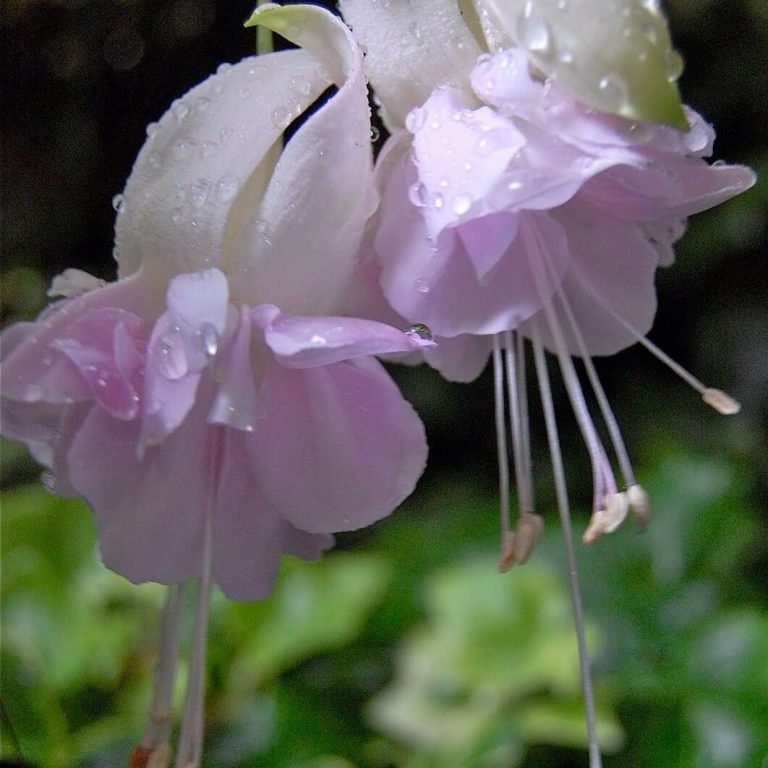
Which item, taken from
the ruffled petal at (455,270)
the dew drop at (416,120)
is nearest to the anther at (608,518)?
the ruffled petal at (455,270)

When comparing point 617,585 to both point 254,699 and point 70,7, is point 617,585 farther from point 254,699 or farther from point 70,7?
point 70,7

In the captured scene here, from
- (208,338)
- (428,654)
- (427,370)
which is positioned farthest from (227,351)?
(427,370)

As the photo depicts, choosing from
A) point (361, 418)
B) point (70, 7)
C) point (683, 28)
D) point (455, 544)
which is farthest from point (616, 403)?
point (361, 418)

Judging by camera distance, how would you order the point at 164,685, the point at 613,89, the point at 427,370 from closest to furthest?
the point at 613,89, the point at 164,685, the point at 427,370

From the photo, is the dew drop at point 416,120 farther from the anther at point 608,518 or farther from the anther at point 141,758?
the anther at point 141,758

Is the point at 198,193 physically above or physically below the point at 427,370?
above

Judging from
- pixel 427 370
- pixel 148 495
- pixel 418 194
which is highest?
pixel 418 194

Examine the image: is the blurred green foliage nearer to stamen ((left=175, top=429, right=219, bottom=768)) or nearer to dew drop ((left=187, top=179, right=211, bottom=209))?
stamen ((left=175, top=429, right=219, bottom=768))

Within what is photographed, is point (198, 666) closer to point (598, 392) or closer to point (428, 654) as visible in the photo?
point (598, 392)

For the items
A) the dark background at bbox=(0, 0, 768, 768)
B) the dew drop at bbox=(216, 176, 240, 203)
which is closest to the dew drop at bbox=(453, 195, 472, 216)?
the dew drop at bbox=(216, 176, 240, 203)
